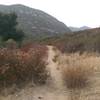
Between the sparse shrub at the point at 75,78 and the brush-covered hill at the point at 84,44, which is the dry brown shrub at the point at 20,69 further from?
the brush-covered hill at the point at 84,44

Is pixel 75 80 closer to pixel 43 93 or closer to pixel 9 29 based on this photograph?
pixel 43 93

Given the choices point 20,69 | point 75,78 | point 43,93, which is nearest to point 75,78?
point 75,78

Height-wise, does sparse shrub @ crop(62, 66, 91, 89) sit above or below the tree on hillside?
below

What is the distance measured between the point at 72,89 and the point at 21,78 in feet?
4.82

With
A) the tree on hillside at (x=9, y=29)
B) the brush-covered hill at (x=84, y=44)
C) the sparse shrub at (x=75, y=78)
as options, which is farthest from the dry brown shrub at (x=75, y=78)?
the tree on hillside at (x=9, y=29)

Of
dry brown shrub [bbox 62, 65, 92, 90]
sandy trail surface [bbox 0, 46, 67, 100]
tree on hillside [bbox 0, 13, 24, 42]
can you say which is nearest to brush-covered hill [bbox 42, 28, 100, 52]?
tree on hillside [bbox 0, 13, 24, 42]

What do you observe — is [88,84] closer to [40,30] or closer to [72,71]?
[72,71]

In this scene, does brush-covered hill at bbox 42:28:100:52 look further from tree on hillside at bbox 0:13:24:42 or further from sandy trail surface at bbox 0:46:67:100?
sandy trail surface at bbox 0:46:67:100

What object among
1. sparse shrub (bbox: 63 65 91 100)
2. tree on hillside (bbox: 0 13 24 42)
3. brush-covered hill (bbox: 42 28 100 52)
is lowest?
sparse shrub (bbox: 63 65 91 100)

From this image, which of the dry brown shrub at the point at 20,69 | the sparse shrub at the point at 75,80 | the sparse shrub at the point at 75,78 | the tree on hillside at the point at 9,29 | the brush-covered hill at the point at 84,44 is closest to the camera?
the sparse shrub at the point at 75,80

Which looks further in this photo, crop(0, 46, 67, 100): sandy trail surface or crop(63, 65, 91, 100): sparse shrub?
crop(63, 65, 91, 100): sparse shrub

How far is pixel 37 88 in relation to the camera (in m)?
7.66

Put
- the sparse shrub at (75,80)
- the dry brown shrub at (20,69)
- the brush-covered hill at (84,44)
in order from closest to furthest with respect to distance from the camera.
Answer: the sparse shrub at (75,80)
the dry brown shrub at (20,69)
the brush-covered hill at (84,44)

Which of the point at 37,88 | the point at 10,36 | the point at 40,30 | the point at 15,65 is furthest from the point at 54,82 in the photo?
the point at 40,30
